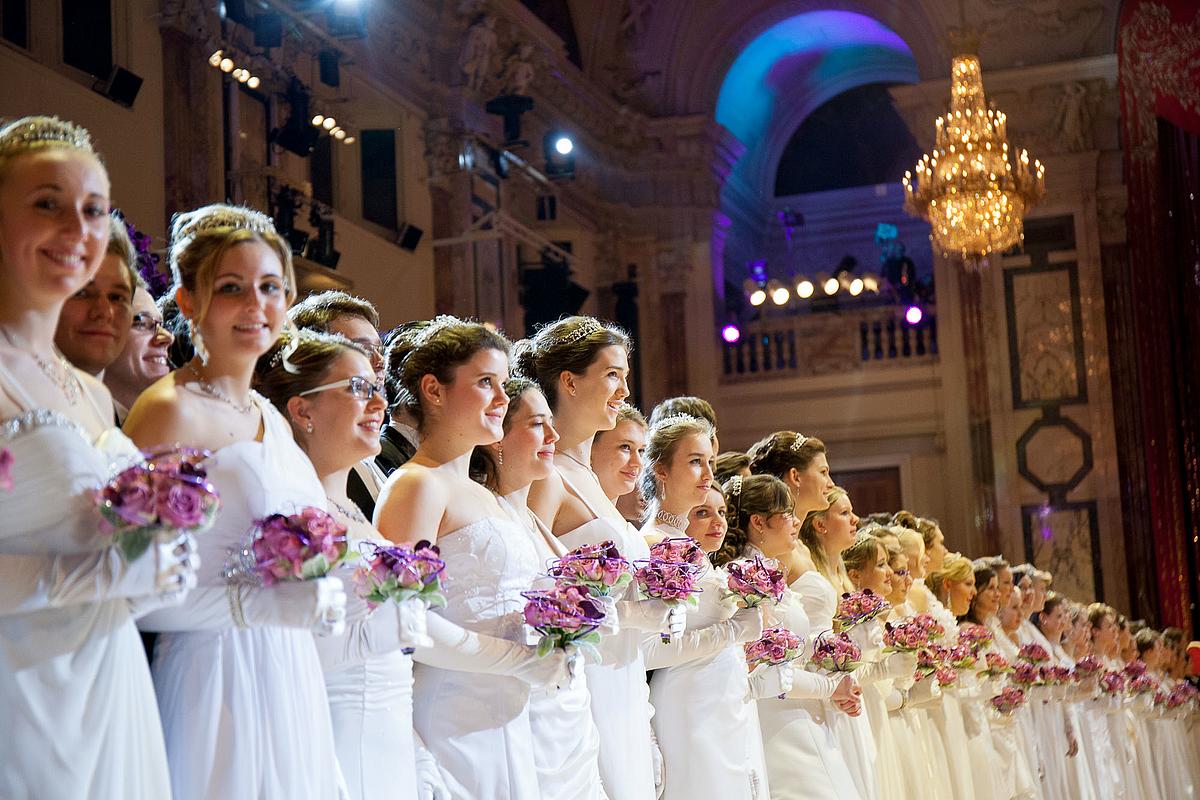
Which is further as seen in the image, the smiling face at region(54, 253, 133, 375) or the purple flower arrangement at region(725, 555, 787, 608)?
the purple flower arrangement at region(725, 555, 787, 608)

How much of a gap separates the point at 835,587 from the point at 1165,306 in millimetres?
9033

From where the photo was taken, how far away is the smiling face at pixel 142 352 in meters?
3.23

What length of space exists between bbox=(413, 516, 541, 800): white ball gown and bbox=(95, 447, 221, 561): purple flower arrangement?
→ 1.23 m

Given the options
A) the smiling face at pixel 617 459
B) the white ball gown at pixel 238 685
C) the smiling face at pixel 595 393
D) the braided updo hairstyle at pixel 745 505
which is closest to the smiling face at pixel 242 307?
the white ball gown at pixel 238 685

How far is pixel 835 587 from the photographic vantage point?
6.20 m

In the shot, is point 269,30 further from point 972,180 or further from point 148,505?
point 148,505

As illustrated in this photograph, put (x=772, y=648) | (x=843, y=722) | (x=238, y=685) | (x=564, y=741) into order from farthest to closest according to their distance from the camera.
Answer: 1. (x=843, y=722)
2. (x=772, y=648)
3. (x=564, y=741)
4. (x=238, y=685)

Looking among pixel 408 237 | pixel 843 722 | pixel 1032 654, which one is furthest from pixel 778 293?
pixel 843 722

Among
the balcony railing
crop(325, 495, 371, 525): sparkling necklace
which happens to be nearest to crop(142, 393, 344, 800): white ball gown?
crop(325, 495, 371, 525): sparkling necklace

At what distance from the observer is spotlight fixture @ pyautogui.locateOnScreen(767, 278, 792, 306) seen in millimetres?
17656

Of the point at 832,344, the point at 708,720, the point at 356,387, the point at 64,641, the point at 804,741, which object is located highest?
the point at 832,344

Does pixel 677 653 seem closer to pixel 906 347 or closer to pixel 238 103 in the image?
pixel 238 103

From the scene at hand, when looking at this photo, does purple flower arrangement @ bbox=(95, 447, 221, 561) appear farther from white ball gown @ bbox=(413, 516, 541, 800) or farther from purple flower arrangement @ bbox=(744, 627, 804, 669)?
purple flower arrangement @ bbox=(744, 627, 804, 669)

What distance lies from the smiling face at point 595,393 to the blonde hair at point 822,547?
2.11 m
